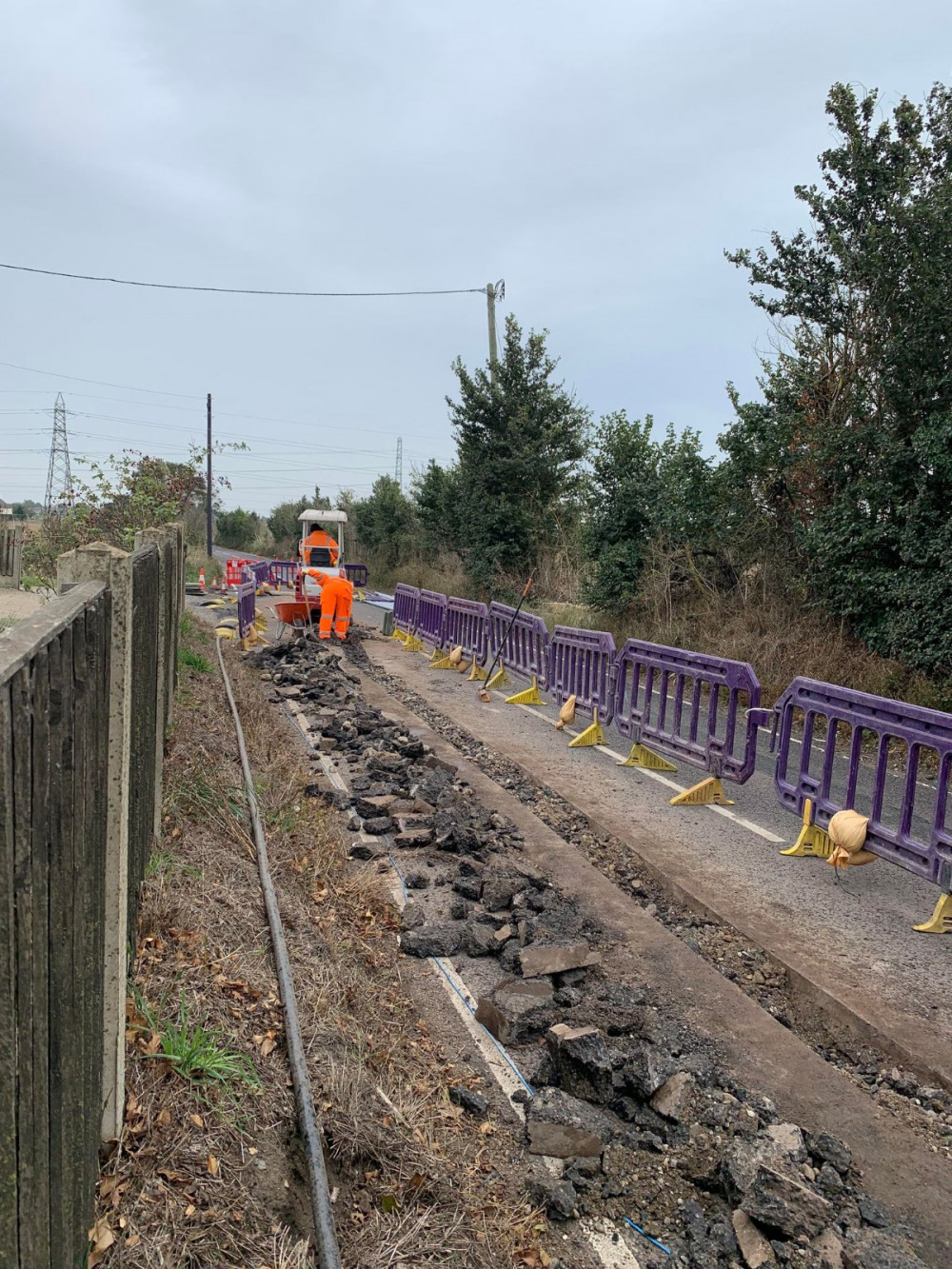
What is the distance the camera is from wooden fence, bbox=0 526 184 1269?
1560mm

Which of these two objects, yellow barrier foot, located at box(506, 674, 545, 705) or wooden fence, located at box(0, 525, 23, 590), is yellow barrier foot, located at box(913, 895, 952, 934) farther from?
wooden fence, located at box(0, 525, 23, 590)

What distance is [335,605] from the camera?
17750mm

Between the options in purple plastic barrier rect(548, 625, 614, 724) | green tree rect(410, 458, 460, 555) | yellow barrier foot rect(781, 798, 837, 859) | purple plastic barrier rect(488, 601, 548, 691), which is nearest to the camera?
yellow barrier foot rect(781, 798, 837, 859)

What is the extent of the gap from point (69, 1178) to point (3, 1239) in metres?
0.56

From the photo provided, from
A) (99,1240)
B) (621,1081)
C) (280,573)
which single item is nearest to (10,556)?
(280,573)

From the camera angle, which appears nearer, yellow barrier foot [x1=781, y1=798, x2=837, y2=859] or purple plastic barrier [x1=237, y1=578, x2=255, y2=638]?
yellow barrier foot [x1=781, y1=798, x2=837, y2=859]

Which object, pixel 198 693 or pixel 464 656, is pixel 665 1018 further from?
pixel 464 656

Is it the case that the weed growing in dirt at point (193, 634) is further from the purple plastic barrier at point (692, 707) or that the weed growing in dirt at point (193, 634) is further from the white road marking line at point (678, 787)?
the purple plastic barrier at point (692, 707)

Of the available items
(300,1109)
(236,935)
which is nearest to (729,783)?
(236,935)

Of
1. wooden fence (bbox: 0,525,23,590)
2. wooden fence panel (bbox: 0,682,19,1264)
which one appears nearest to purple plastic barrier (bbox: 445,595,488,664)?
wooden fence (bbox: 0,525,23,590)

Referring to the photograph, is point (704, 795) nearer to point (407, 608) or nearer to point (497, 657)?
point (497, 657)

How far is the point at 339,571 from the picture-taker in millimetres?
18828

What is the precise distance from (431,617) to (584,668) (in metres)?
7.06

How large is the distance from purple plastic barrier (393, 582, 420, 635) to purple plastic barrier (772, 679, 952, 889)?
39.5 ft
